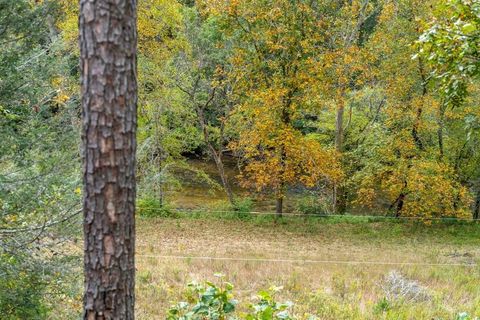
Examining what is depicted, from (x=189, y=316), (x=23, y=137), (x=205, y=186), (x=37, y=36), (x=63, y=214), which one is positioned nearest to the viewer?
(x=189, y=316)

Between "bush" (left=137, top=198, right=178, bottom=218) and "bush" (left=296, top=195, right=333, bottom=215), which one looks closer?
"bush" (left=137, top=198, right=178, bottom=218)

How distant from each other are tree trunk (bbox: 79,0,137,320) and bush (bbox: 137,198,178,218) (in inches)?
483

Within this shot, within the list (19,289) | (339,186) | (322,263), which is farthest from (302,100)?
(19,289)

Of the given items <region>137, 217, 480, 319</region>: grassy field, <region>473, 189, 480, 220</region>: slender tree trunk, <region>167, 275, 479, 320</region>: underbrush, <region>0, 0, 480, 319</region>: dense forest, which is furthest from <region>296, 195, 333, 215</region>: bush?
<region>167, 275, 479, 320</region>: underbrush

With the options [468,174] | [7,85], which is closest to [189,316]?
[7,85]

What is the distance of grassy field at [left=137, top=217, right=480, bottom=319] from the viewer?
652 centimetres

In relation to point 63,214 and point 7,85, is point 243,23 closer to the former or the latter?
point 7,85

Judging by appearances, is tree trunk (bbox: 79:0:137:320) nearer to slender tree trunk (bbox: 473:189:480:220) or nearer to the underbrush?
the underbrush

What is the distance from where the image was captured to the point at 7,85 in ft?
15.7

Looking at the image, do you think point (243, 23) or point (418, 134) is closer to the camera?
point (243, 23)

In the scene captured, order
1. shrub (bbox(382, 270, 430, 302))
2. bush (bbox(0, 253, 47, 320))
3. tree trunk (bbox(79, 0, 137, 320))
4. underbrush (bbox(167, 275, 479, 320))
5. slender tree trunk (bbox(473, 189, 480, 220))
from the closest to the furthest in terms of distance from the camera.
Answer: tree trunk (bbox(79, 0, 137, 320)) → underbrush (bbox(167, 275, 479, 320)) → bush (bbox(0, 253, 47, 320)) → shrub (bbox(382, 270, 430, 302)) → slender tree trunk (bbox(473, 189, 480, 220))

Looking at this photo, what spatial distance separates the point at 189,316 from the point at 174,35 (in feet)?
41.6

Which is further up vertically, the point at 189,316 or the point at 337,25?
the point at 337,25

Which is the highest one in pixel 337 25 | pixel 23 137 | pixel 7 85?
pixel 337 25
